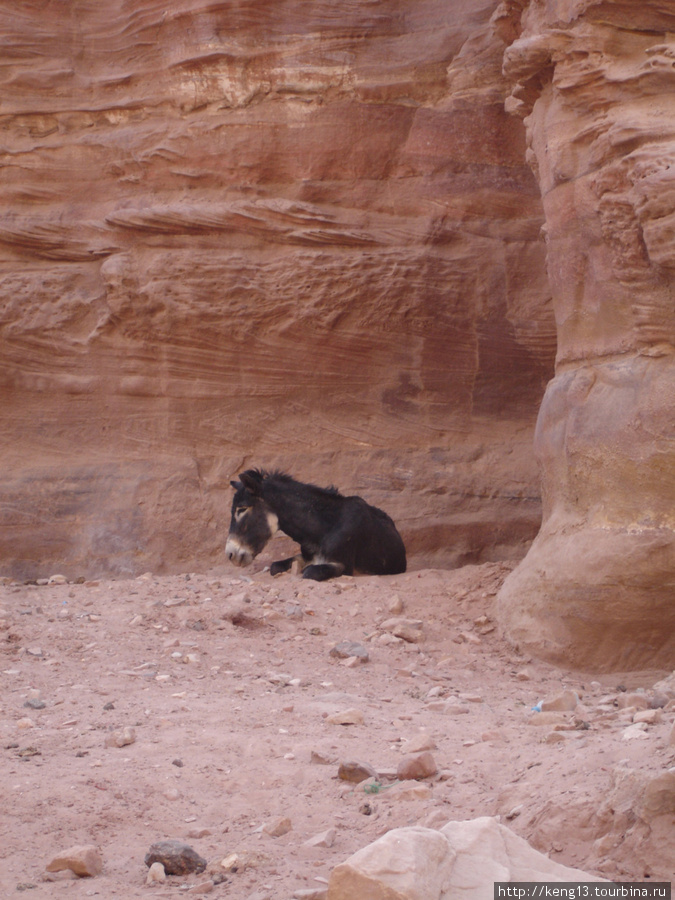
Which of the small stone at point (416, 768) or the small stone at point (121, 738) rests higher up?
the small stone at point (416, 768)

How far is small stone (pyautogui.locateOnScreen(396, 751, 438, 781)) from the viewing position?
3.43m

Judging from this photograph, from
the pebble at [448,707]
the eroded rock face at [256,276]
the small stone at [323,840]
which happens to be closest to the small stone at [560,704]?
the pebble at [448,707]

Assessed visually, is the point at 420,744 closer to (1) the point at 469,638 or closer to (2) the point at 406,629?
(2) the point at 406,629

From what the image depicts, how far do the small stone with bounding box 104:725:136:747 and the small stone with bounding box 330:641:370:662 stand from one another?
2.05 m

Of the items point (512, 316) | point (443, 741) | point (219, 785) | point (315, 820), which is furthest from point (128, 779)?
point (512, 316)

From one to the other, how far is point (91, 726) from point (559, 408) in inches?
162

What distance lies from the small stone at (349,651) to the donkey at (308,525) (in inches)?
123

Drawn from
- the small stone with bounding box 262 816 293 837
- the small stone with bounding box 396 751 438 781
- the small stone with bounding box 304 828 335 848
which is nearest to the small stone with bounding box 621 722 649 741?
the small stone with bounding box 396 751 438 781

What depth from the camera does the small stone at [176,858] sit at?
2.80 meters

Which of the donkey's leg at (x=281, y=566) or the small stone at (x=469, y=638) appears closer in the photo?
the small stone at (x=469, y=638)

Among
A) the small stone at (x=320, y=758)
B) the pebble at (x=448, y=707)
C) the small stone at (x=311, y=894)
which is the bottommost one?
the pebble at (x=448, y=707)

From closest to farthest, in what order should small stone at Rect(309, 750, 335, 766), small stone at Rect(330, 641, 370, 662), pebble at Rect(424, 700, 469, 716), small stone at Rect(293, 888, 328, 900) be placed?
small stone at Rect(293, 888, 328, 900) < small stone at Rect(309, 750, 335, 766) < pebble at Rect(424, 700, 469, 716) < small stone at Rect(330, 641, 370, 662)

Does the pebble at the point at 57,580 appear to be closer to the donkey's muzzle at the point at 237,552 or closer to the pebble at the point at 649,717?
the donkey's muzzle at the point at 237,552

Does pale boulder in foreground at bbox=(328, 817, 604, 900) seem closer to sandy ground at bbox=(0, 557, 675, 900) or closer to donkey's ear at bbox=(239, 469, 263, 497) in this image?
sandy ground at bbox=(0, 557, 675, 900)
